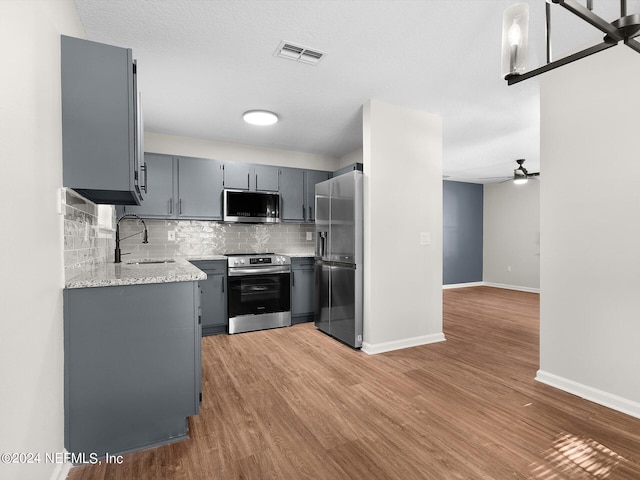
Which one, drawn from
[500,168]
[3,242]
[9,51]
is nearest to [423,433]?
[3,242]

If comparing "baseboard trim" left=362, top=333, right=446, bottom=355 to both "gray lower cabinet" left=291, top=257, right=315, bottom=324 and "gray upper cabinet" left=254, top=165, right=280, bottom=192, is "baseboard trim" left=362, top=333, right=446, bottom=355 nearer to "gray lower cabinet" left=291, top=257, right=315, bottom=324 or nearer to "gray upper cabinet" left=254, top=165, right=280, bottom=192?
"gray lower cabinet" left=291, top=257, right=315, bottom=324

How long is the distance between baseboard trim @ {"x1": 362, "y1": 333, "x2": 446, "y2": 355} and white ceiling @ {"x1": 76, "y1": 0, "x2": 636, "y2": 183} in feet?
8.35

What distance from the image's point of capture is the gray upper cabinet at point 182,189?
4.15 meters

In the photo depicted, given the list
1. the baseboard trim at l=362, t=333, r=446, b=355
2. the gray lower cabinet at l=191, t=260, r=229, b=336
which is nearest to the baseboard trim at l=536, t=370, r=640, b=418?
the baseboard trim at l=362, t=333, r=446, b=355

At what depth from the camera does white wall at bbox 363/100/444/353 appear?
3400mm

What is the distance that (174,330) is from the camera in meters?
1.90

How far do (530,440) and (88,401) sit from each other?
8.02 ft

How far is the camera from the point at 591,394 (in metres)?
2.34

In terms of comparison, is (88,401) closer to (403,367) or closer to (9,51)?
(9,51)

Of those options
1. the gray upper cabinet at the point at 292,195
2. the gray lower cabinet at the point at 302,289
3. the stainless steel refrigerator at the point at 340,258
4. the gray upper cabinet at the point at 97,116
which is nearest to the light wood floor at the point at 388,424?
the stainless steel refrigerator at the point at 340,258

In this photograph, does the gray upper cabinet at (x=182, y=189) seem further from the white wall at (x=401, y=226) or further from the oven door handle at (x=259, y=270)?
the white wall at (x=401, y=226)

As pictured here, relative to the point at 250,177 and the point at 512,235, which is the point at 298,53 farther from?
the point at 512,235

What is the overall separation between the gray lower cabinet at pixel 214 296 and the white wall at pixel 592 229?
11.1 ft

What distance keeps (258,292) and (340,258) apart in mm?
1266
